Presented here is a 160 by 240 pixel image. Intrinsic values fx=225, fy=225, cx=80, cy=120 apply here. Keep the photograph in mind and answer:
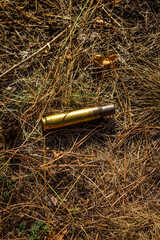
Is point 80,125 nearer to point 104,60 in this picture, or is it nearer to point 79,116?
point 79,116

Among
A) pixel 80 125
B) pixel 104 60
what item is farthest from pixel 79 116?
pixel 104 60

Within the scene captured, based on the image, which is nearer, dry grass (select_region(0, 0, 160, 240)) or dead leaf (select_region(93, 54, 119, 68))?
dry grass (select_region(0, 0, 160, 240))

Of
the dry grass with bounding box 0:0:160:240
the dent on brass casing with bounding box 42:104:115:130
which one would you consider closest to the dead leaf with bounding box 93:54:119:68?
the dry grass with bounding box 0:0:160:240

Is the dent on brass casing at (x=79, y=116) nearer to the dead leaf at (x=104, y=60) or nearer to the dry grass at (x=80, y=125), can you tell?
the dry grass at (x=80, y=125)

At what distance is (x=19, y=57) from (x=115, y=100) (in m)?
1.34

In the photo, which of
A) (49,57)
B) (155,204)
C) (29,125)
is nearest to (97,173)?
(155,204)

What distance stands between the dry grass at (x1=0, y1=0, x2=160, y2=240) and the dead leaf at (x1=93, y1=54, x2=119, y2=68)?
7 centimetres

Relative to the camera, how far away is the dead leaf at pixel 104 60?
2.86 m

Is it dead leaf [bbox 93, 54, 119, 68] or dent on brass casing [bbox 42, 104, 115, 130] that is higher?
dead leaf [bbox 93, 54, 119, 68]

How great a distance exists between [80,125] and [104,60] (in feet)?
2.92

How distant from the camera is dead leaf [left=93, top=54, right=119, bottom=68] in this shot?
9.37ft

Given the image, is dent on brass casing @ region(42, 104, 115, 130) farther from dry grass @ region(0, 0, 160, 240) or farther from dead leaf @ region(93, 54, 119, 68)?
dead leaf @ region(93, 54, 119, 68)

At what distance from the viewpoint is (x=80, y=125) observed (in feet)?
9.07

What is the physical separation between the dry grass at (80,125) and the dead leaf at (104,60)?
0.23 feet
